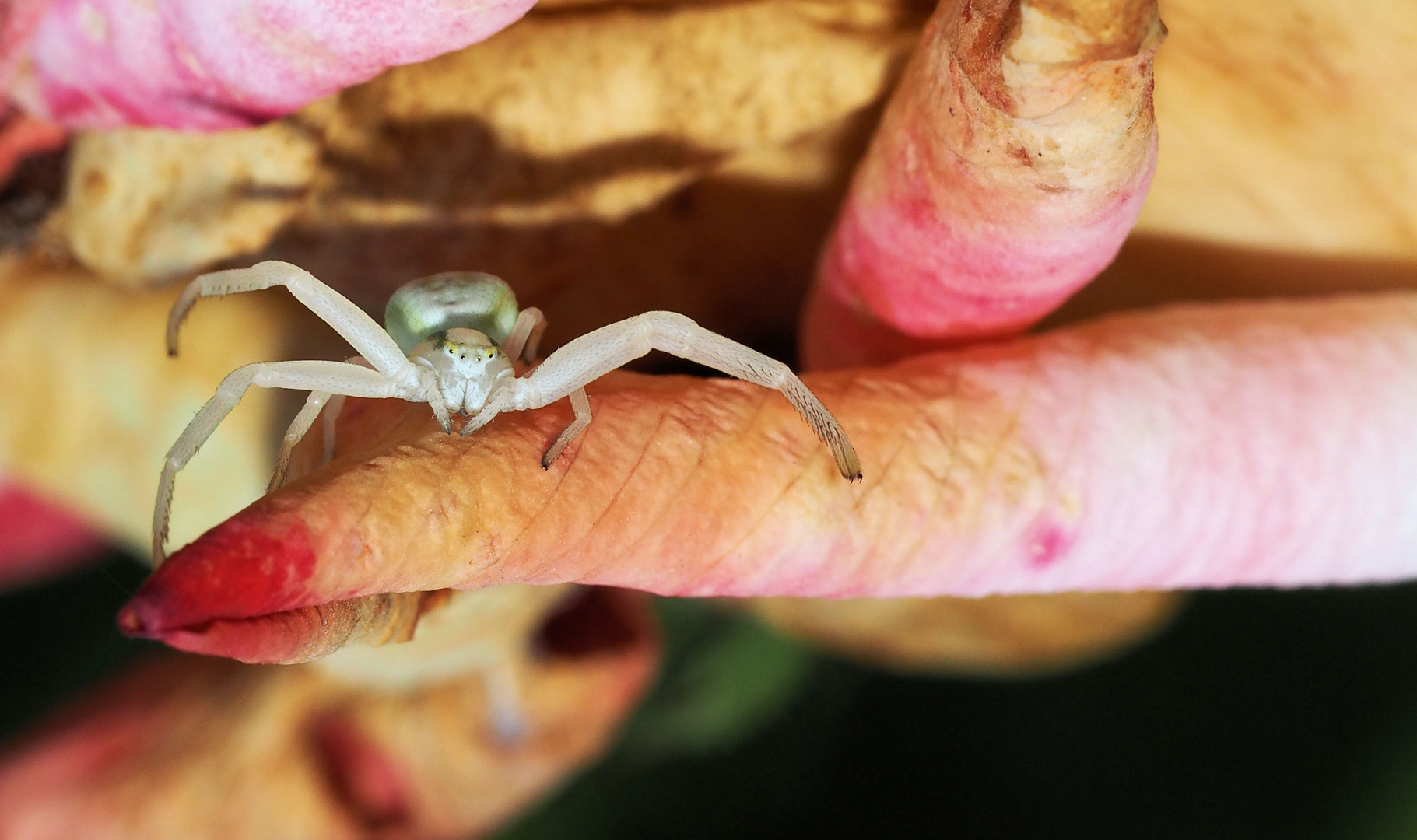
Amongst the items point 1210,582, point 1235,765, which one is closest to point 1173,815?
point 1235,765

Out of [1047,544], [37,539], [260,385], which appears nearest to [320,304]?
[260,385]

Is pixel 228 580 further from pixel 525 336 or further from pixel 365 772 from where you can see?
pixel 365 772

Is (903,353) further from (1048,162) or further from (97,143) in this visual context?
(97,143)

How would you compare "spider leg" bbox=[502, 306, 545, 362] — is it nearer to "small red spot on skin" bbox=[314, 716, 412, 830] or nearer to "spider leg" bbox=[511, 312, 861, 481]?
"spider leg" bbox=[511, 312, 861, 481]

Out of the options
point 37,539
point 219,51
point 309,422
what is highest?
point 219,51

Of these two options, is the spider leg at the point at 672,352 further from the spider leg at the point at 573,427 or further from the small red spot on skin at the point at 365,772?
the small red spot on skin at the point at 365,772
